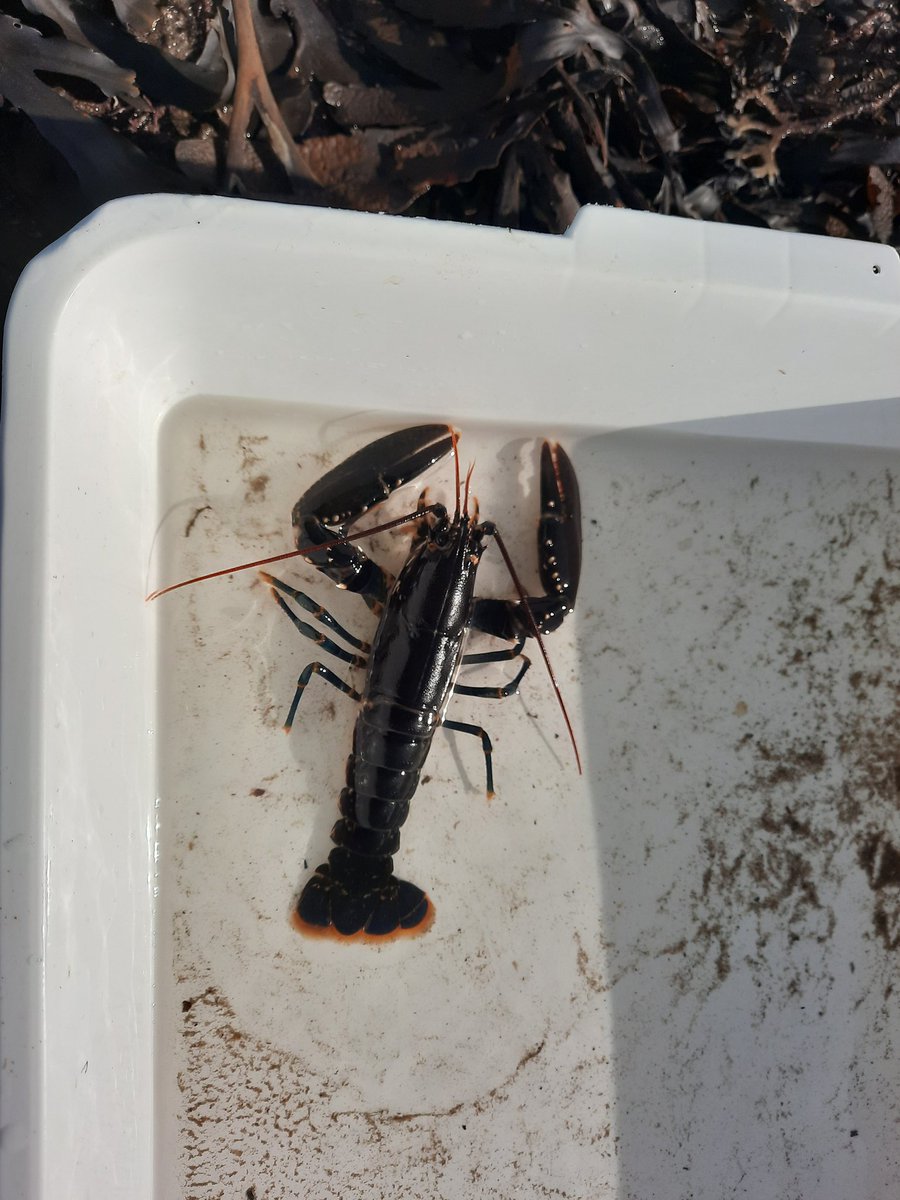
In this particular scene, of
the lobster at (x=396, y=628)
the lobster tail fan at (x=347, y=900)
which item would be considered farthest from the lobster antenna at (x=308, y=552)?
the lobster tail fan at (x=347, y=900)

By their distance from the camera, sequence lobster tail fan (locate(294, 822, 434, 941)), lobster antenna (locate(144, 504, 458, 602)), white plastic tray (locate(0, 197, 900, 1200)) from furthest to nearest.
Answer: lobster tail fan (locate(294, 822, 434, 941)), lobster antenna (locate(144, 504, 458, 602)), white plastic tray (locate(0, 197, 900, 1200))

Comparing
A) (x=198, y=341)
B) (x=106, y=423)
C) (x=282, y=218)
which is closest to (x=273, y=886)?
(x=106, y=423)

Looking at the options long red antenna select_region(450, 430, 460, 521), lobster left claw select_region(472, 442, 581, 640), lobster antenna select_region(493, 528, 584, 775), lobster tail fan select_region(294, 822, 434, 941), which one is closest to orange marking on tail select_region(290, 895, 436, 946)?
lobster tail fan select_region(294, 822, 434, 941)

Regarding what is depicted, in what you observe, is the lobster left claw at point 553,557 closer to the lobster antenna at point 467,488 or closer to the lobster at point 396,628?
the lobster at point 396,628

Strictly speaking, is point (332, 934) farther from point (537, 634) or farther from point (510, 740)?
point (537, 634)

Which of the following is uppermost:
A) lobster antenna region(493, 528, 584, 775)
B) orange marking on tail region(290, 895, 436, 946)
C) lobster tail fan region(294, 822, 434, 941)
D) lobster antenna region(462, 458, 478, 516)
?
lobster antenna region(462, 458, 478, 516)

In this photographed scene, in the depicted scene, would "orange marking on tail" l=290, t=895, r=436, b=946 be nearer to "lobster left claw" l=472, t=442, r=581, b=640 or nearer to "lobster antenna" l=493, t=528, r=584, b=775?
"lobster antenna" l=493, t=528, r=584, b=775

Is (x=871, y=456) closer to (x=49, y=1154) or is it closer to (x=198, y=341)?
(x=198, y=341)

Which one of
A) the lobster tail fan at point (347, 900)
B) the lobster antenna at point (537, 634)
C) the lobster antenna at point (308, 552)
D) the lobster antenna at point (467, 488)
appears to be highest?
the lobster antenna at point (467, 488)

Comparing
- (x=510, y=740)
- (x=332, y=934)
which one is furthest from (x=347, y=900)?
(x=510, y=740)
